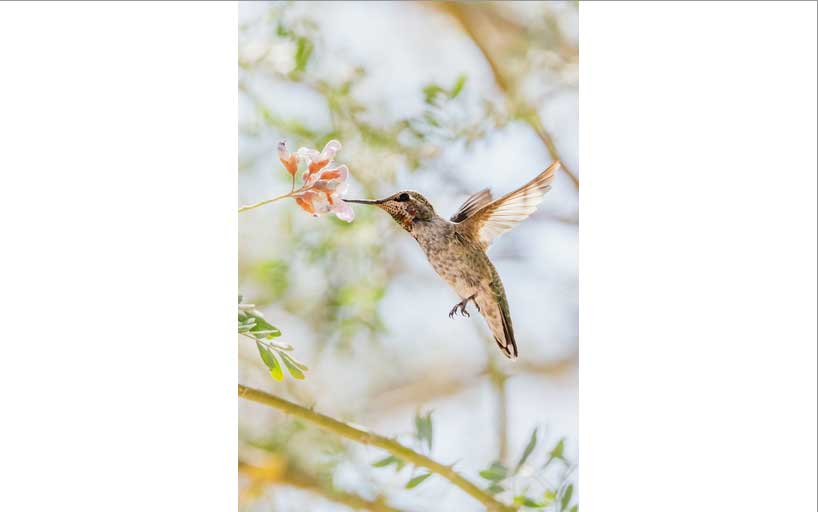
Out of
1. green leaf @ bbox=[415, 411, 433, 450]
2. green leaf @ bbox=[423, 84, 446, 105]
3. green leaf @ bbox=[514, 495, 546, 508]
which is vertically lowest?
green leaf @ bbox=[514, 495, 546, 508]

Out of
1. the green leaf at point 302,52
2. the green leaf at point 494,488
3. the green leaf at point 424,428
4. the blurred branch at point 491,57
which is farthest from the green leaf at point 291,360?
the blurred branch at point 491,57

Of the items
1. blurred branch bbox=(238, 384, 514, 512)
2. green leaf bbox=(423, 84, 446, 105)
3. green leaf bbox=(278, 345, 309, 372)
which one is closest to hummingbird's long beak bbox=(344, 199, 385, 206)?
green leaf bbox=(423, 84, 446, 105)

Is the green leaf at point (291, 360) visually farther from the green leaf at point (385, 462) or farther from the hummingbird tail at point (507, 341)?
the hummingbird tail at point (507, 341)

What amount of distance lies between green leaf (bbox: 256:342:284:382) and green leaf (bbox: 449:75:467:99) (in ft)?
2.31

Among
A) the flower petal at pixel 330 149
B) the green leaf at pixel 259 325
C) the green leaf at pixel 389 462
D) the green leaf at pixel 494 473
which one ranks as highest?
the flower petal at pixel 330 149

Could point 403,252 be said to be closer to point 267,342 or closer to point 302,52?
point 267,342

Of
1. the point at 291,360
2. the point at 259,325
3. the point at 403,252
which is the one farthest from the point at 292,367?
the point at 403,252

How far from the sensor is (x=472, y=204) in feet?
5.98

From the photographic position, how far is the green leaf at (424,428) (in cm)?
182

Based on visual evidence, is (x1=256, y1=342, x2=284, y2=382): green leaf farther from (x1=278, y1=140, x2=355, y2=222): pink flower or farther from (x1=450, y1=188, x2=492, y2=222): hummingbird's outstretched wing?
(x1=450, y1=188, x2=492, y2=222): hummingbird's outstretched wing

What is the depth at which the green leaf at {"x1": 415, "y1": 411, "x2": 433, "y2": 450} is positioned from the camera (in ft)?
5.96

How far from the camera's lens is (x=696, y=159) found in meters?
1.90

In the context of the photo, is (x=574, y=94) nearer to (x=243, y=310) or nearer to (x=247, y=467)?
(x=243, y=310)

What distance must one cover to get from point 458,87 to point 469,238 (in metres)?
0.34
